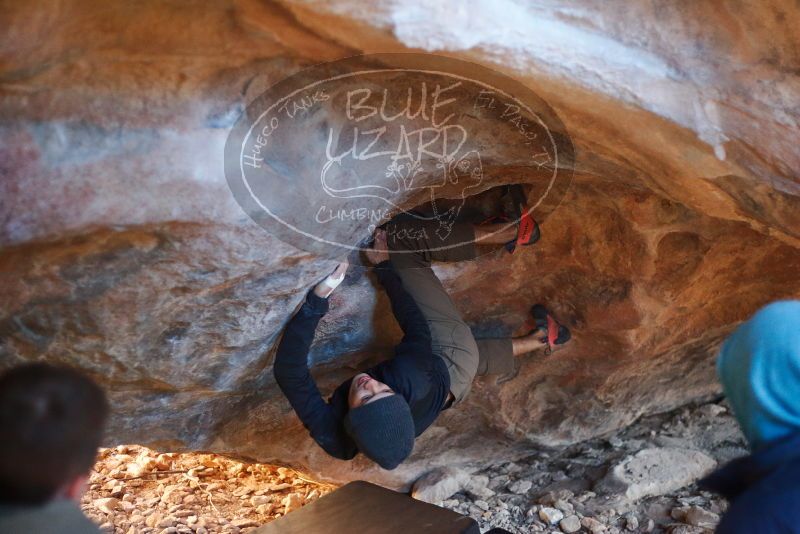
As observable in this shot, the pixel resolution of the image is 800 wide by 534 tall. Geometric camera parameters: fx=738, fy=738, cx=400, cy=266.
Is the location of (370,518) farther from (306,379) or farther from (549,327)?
(549,327)

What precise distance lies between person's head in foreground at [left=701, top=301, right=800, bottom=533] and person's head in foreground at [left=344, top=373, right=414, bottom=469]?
3.91 ft

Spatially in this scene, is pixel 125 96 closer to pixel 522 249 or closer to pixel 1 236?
pixel 1 236

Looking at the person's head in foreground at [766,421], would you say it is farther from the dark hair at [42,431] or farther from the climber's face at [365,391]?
the climber's face at [365,391]

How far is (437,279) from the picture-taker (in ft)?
8.98

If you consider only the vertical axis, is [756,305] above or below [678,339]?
above

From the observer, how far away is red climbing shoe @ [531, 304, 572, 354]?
10.0 ft

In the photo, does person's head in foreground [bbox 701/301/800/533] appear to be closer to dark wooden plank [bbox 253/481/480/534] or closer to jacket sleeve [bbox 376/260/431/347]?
dark wooden plank [bbox 253/481/480/534]

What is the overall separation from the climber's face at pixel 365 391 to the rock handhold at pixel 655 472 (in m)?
1.21

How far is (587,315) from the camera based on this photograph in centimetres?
301

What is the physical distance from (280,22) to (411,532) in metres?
1.61

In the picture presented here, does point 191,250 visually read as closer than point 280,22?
No

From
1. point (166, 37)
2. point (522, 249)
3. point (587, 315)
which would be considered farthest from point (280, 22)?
point (587, 315)

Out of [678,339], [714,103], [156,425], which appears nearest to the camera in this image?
[714,103]


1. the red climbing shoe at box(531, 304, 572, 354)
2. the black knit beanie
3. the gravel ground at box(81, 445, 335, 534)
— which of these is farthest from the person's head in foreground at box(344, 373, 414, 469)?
the gravel ground at box(81, 445, 335, 534)
